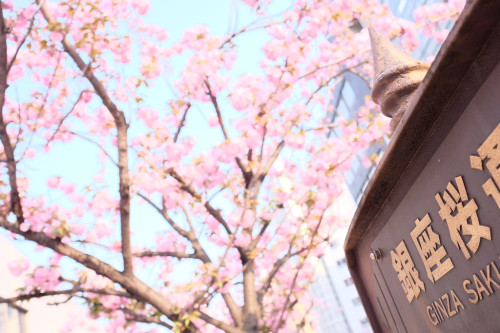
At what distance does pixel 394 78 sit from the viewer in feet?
5.59

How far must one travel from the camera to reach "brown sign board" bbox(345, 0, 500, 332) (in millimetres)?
1030

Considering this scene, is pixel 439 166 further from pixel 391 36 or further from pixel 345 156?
pixel 391 36

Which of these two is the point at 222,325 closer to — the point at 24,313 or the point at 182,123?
the point at 182,123

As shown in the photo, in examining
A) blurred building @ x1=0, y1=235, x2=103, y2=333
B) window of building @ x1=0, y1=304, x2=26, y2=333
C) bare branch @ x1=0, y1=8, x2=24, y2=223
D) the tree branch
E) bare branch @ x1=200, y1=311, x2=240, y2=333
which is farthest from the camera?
blurred building @ x1=0, y1=235, x2=103, y2=333

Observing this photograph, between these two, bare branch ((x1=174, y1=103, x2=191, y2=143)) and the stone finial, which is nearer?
the stone finial

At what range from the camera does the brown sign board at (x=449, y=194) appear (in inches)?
40.6

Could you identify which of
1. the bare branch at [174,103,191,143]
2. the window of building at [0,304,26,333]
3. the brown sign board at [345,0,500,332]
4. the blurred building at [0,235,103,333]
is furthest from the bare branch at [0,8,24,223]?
the window of building at [0,304,26,333]

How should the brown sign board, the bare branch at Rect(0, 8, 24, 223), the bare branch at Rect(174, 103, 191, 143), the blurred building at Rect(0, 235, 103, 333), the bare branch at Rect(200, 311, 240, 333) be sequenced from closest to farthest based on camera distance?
the brown sign board < the bare branch at Rect(0, 8, 24, 223) < the bare branch at Rect(200, 311, 240, 333) < the bare branch at Rect(174, 103, 191, 143) < the blurred building at Rect(0, 235, 103, 333)

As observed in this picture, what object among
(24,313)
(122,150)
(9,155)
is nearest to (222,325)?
(122,150)

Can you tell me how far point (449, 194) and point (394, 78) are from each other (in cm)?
62

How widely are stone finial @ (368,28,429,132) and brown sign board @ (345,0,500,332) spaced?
1.14 feet

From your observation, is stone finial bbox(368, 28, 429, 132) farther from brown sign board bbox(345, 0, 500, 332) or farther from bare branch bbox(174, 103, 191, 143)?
bare branch bbox(174, 103, 191, 143)

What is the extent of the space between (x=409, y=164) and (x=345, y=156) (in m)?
5.82

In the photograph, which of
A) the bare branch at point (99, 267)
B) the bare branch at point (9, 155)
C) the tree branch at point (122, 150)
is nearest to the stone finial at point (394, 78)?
the tree branch at point (122, 150)
